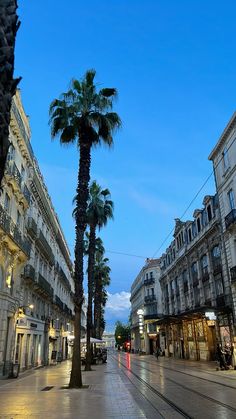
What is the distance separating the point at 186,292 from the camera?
4909cm

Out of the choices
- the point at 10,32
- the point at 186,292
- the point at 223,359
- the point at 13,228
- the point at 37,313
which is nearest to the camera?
the point at 10,32

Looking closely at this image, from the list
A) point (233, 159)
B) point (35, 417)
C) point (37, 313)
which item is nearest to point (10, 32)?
point (35, 417)

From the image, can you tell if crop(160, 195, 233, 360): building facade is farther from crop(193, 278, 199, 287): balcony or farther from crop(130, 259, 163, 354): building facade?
crop(130, 259, 163, 354): building facade

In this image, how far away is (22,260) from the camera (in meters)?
26.8

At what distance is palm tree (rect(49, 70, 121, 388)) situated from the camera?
19.8 m

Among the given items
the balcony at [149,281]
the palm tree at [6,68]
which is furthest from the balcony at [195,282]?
the palm tree at [6,68]

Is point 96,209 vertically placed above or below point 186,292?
above

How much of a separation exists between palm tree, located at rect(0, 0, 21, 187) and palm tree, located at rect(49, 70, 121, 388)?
15.1 m

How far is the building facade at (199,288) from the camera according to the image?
3450 cm

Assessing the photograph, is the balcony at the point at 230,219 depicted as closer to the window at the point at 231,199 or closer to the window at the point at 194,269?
the window at the point at 231,199

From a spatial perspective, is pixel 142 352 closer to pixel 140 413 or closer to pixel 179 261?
pixel 179 261

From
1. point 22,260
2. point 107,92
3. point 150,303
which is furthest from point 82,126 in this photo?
point 150,303

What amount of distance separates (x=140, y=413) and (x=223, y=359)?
17407mm

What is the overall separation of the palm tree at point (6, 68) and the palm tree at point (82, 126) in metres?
15.1
